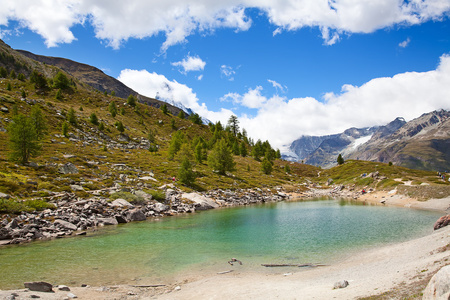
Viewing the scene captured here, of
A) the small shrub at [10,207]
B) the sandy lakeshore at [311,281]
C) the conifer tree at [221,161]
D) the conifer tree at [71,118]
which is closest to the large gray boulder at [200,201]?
the small shrub at [10,207]

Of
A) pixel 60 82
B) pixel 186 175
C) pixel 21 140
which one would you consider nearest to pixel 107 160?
pixel 21 140

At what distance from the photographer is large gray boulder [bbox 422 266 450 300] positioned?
749cm

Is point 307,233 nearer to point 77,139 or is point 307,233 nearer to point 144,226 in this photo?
point 144,226

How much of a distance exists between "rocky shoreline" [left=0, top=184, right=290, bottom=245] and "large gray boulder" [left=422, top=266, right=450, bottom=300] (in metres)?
38.4

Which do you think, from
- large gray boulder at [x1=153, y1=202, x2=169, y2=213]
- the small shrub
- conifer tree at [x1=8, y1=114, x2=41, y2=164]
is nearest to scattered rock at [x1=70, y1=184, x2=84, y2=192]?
the small shrub

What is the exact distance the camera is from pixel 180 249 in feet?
90.2

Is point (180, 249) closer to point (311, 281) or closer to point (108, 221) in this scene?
point (311, 281)

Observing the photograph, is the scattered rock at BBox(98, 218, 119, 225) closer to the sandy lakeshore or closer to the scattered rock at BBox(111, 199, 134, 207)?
the scattered rock at BBox(111, 199, 134, 207)

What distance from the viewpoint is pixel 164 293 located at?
53.8ft

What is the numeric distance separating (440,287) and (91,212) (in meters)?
47.3

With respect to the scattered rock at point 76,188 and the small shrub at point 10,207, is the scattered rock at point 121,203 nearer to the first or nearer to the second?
the scattered rock at point 76,188

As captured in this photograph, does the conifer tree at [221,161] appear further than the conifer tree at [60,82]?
No

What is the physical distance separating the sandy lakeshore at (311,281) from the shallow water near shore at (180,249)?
1.79 meters

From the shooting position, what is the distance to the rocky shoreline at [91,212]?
3144cm
